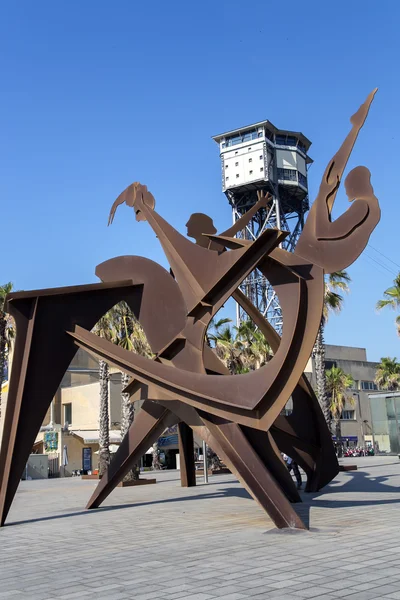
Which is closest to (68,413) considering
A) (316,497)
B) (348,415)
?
(348,415)

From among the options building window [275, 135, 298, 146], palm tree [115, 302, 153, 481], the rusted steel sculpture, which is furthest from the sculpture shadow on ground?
building window [275, 135, 298, 146]

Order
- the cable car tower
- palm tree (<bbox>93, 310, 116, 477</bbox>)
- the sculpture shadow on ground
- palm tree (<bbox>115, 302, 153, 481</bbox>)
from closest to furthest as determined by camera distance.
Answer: the sculpture shadow on ground
palm tree (<bbox>93, 310, 116, 477</bbox>)
palm tree (<bbox>115, 302, 153, 481</bbox>)
the cable car tower

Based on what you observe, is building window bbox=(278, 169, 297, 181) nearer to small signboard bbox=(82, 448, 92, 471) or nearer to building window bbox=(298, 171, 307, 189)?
building window bbox=(298, 171, 307, 189)

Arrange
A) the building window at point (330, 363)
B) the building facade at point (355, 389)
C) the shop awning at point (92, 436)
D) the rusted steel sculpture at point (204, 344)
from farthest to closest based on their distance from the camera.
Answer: the building window at point (330, 363)
the building facade at point (355, 389)
the shop awning at point (92, 436)
the rusted steel sculpture at point (204, 344)

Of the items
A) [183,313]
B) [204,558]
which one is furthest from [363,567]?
[183,313]

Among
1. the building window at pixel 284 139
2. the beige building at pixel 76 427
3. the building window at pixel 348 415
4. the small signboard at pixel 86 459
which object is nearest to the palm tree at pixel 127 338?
the beige building at pixel 76 427

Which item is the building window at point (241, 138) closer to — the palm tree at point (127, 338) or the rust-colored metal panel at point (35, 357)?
the palm tree at point (127, 338)

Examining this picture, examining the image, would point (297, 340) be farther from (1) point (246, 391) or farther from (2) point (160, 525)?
(2) point (160, 525)

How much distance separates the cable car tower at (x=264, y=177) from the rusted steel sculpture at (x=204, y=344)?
57.9 m

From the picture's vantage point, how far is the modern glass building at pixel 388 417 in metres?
34.8

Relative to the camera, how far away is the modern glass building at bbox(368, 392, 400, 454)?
34.8 m

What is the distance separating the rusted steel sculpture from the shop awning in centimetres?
2464

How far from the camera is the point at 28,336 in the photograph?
12.9m

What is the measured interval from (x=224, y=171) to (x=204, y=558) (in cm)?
7019
